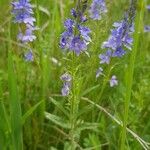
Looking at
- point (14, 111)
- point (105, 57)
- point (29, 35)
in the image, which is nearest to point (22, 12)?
point (29, 35)

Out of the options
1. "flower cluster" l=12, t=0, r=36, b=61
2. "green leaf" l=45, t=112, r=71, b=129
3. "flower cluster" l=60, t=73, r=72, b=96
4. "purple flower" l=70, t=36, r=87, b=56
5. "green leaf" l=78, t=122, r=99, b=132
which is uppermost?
"flower cluster" l=12, t=0, r=36, b=61

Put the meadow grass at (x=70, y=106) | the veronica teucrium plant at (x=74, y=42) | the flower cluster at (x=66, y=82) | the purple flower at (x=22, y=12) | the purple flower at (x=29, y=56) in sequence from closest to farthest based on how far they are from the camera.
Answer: the veronica teucrium plant at (x=74, y=42)
the flower cluster at (x=66, y=82)
the meadow grass at (x=70, y=106)
the purple flower at (x=22, y=12)
the purple flower at (x=29, y=56)

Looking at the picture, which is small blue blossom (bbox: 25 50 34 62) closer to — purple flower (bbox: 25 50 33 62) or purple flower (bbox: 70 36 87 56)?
purple flower (bbox: 25 50 33 62)

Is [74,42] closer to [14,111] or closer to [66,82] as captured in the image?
[66,82]

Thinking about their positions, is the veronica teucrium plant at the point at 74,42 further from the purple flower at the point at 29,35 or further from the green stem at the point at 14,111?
the purple flower at the point at 29,35

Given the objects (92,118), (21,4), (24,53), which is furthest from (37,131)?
(21,4)

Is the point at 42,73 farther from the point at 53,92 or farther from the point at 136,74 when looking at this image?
the point at 136,74

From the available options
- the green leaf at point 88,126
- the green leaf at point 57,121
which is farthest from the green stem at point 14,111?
the green leaf at point 88,126

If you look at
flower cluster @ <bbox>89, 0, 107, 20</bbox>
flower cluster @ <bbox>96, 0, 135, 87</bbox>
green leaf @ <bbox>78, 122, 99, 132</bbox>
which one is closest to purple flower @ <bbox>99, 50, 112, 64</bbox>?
flower cluster @ <bbox>96, 0, 135, 87</bbox>
